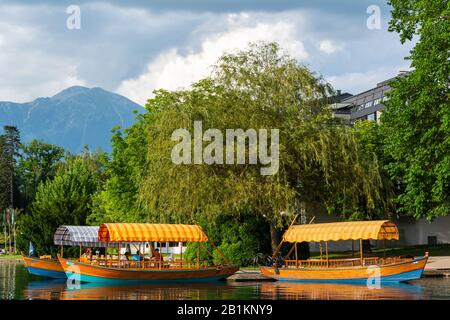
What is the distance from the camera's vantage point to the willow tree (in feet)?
150

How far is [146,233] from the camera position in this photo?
41812mm

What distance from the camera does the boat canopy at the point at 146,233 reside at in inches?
1619

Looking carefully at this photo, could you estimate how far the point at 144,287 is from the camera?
38719 millimetres

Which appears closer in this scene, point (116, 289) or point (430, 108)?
point (116, 289)

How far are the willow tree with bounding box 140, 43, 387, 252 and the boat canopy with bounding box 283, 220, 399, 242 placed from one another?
3.80m

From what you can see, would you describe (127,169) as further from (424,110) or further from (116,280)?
(424,110)

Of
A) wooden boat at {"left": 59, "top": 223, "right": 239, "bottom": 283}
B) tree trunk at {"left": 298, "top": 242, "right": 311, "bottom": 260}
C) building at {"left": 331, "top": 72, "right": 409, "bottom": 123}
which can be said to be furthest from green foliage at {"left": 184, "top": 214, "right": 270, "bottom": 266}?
building at {"left": 331, "top": 72, "right": 409, "bottom": 123}

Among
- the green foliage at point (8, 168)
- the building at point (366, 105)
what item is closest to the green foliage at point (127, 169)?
the building at point (366, 105)

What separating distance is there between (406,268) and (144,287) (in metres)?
14.1

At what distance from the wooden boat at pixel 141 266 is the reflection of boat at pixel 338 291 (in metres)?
5.26
